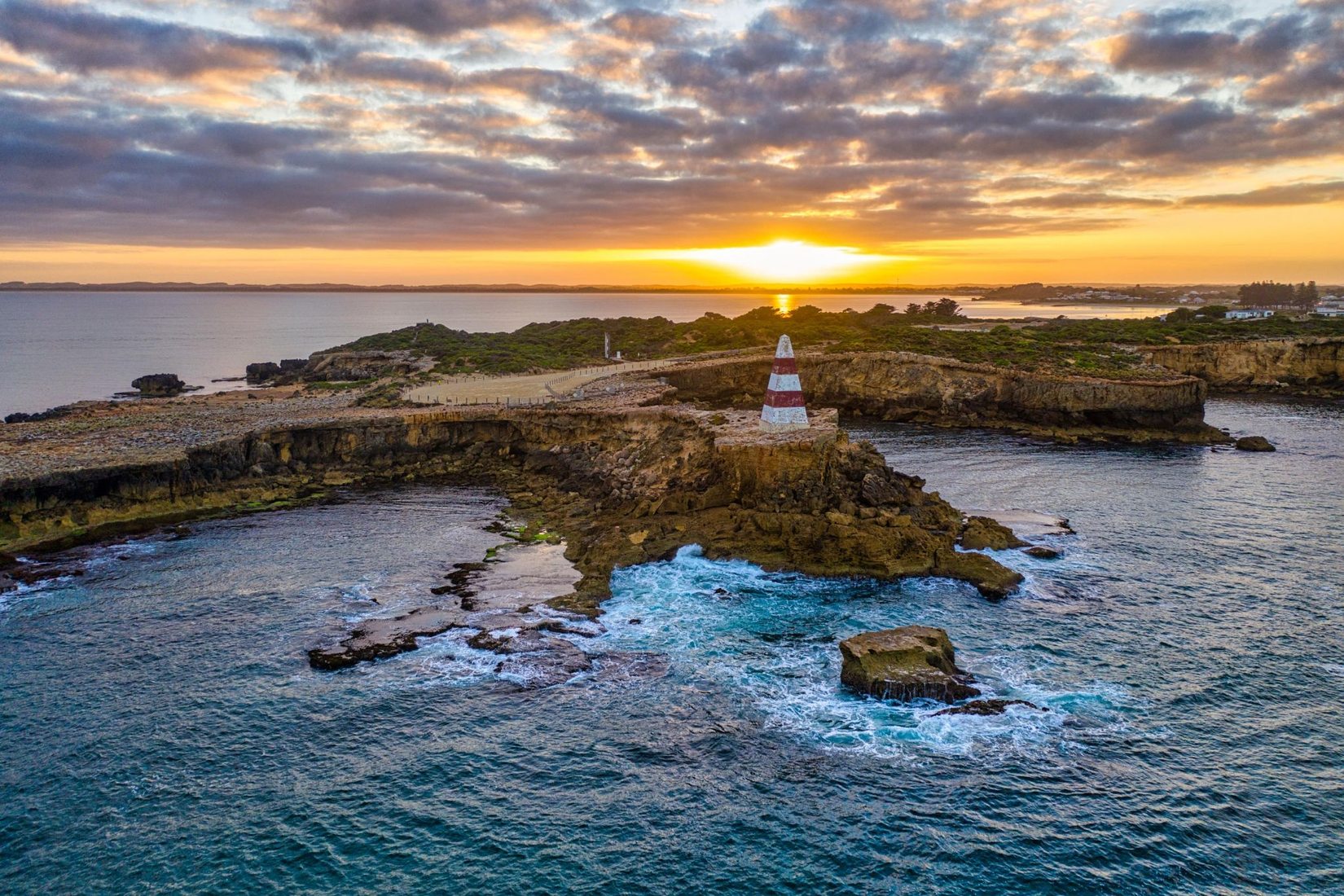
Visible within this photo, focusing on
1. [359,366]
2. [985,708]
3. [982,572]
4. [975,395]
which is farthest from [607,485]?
[359,366]

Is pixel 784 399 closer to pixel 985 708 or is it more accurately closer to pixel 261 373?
pixel 985 708


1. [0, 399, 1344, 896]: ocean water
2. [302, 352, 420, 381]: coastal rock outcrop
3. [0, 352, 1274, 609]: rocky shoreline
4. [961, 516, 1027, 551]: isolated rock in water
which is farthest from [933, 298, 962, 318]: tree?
[0, 399, 1344, 896]: ocean water

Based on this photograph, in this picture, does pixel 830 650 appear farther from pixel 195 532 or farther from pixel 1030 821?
pixel 195 532

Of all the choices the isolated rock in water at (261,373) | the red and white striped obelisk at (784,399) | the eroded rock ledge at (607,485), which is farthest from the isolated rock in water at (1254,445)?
the isolated rock in water at (261,373)

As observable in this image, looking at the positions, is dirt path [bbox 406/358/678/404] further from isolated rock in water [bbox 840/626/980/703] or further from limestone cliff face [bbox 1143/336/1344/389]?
limestone cliff face [bbox 1143/336/1344/389]

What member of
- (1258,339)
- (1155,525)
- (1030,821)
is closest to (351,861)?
(1030,821)

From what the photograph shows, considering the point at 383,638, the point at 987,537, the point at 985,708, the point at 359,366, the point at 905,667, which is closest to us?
the point at 985,708
